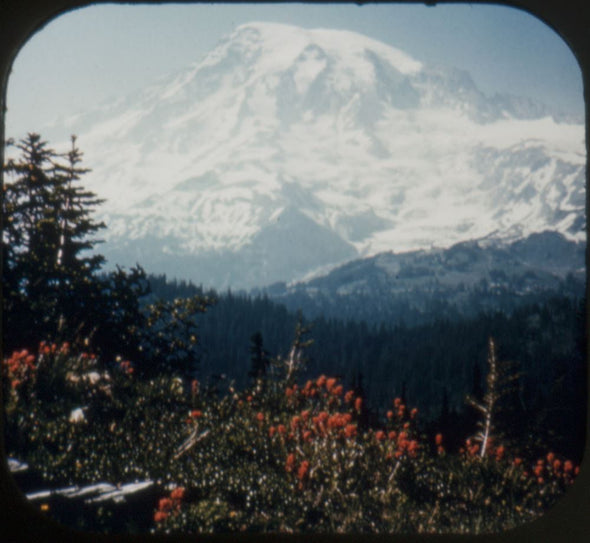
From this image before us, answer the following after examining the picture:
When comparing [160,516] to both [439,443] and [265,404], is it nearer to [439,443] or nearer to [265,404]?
[265,404]

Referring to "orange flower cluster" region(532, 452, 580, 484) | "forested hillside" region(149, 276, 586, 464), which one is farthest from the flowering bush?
"forested hillside" region(149, 276, 586, 464)

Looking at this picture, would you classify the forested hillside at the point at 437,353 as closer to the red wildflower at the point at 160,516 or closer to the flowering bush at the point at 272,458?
the flowering bush at the point at 272,458

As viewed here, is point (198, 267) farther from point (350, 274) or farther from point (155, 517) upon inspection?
point (155, 517)

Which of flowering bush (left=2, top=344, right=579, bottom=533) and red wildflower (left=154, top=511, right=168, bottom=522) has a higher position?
flowering bush (left=2, top=344, right=579, bottom=533)

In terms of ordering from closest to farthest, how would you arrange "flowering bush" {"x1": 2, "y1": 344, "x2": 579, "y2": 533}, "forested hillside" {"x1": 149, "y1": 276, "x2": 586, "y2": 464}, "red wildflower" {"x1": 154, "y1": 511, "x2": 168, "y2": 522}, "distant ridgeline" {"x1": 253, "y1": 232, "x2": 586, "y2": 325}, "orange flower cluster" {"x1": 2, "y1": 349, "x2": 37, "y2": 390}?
"red wildflower" {"x1": 154, "y1": 511, "x2": 168, "y2": 522}, "flowering bush" {"x1": 2, "y1": 344, "x2": 579, "y2": 533}, "forested hillside" {"x1": 149, "y1": 276, "x2": 586, "y2": 464}, "orange flower cluster" {"x1": 2, "y1": 349, "x2": 37, "y2": 390}, "distant ridgeline" {"x1": 253, "y1": 232, "x2": 586, "y2": 325}

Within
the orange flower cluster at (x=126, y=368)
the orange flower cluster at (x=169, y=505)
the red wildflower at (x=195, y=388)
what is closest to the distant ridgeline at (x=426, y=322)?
the red wildflower at (x=195, y=388)

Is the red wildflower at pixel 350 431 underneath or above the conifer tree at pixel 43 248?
underneath

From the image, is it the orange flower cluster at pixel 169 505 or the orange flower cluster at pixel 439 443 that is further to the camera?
the orange flower cluster at pixel 439 443

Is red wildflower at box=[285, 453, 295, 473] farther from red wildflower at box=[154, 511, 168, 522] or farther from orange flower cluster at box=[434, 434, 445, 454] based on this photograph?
orange flower cluster at box=[434, 434, 445, 454]
